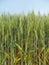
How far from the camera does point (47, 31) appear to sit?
3.57 m

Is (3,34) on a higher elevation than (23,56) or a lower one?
higher

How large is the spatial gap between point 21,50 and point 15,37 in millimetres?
200

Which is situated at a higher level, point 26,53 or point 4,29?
point 4,29

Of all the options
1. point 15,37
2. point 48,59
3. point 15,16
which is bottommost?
point 48,59

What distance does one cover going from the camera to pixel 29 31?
353cm

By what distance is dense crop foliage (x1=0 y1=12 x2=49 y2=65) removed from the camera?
3.51 m

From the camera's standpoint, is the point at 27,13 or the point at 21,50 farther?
the point at 27,13

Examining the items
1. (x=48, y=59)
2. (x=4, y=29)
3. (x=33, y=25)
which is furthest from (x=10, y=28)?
(x=48, y=59)

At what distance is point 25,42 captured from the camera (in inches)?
140

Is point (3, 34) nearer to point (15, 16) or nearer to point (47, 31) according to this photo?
point (15, 16)

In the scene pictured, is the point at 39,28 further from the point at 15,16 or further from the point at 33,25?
the point at 15,16

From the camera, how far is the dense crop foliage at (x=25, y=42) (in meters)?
3.51

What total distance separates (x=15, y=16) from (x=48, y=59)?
2.54 feet

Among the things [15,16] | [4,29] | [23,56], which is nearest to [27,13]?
[15,16]
